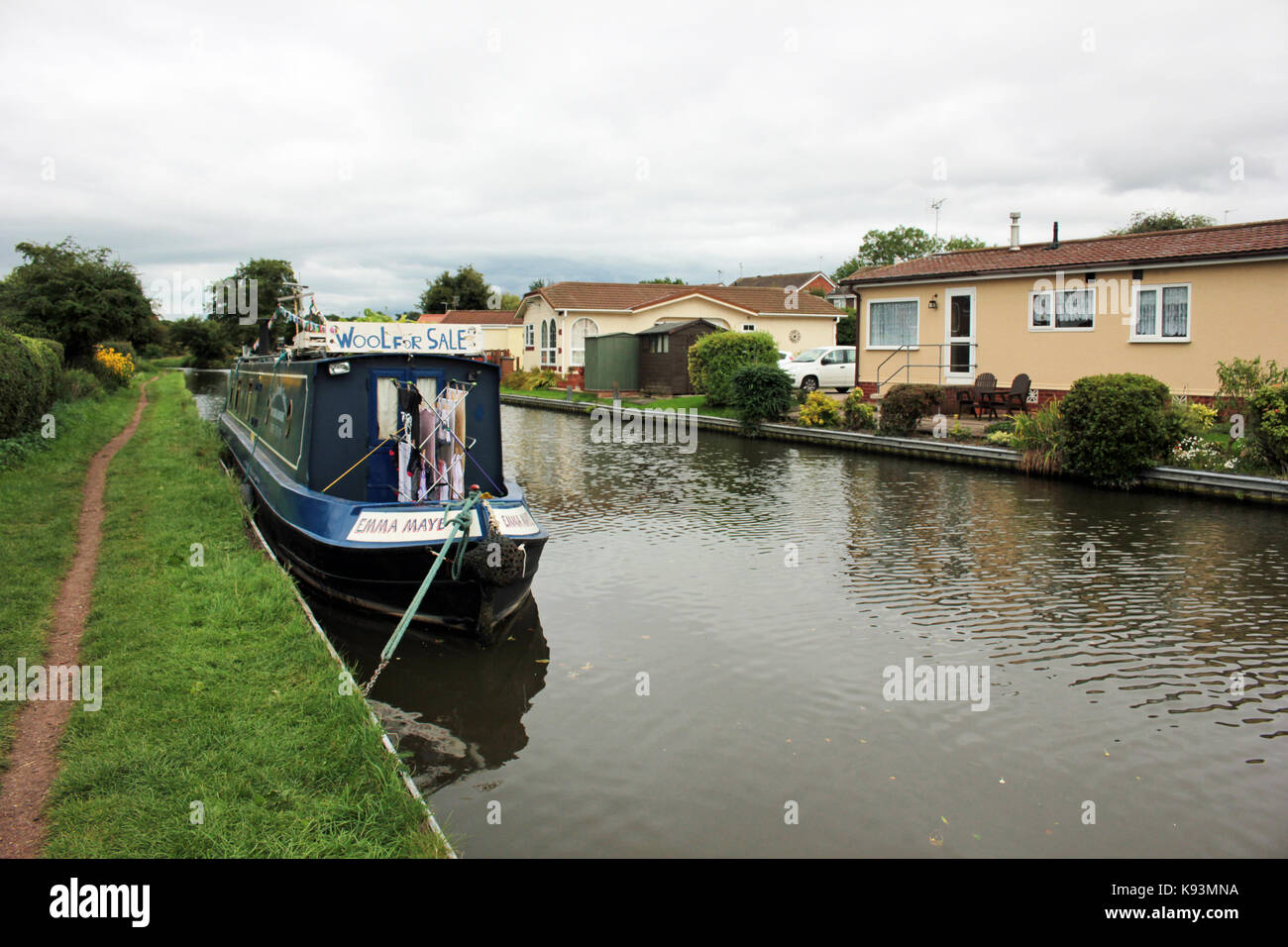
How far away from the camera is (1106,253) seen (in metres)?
21.7

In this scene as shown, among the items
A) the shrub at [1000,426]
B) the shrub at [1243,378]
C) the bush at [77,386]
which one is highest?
the bush at [77,386]

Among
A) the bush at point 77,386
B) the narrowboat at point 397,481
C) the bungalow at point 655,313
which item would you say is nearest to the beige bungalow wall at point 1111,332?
the narrowboat at point 397,481

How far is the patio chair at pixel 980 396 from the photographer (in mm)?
22859

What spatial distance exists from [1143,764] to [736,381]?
20964 millimetres

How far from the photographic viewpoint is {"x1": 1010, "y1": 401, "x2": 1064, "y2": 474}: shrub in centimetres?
1722

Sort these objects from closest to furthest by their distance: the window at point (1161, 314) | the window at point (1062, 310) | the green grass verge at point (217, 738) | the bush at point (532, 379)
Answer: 1. the green grass verge at point (217, 738)
2. the window at point (1161, 314)
3. the window at point (1062, 310)
4. the bush at point (532, 379)

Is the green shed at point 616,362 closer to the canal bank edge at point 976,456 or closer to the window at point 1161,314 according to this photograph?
the canal bank edge at point 976,456

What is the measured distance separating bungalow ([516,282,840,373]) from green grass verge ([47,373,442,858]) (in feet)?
110

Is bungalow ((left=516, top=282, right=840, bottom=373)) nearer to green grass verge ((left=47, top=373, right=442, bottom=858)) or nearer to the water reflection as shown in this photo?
the water reflection

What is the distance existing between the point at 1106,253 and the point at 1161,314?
2.21 metres

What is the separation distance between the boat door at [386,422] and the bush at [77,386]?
17.7m

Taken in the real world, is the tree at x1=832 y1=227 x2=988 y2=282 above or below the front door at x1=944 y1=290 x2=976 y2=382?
above

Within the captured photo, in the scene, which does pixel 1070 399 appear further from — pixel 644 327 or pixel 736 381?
pixel 644 327

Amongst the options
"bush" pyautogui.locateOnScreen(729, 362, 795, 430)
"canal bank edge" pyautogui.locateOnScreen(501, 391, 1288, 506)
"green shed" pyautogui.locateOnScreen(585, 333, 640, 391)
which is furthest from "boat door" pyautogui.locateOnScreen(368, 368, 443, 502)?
"green shed" pyautogui.locateOnScreen(585, 333, 640, 391)
